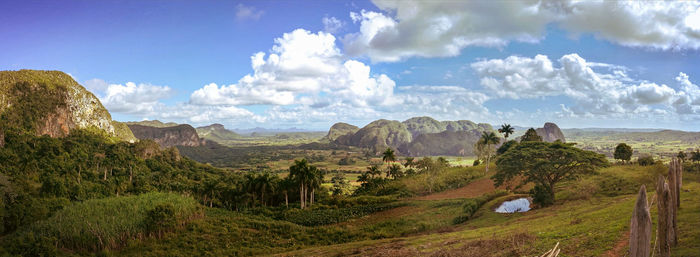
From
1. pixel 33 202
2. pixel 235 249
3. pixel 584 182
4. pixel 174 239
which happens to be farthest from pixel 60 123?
pixel 584 182

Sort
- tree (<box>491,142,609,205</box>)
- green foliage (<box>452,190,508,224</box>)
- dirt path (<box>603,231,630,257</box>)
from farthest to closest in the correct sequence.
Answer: tree (<box>491,142,609,205</box>) → green foliage (<box>452,190,508,224</box>) → dirt path (<box>603,231,630,257</box>)

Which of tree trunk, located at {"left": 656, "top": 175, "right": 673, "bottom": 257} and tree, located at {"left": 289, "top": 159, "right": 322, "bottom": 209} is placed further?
tree, located at {"left": 289, "top": 159, "right": 322, "bottom": 209}

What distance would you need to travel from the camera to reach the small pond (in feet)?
135

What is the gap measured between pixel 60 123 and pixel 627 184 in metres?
226

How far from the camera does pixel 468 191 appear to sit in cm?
6331

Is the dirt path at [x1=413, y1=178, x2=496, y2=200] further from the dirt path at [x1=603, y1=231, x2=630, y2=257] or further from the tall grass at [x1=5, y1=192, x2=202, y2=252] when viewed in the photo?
the tall grass at [x1=5, y1=192, x2=202, y2=252]

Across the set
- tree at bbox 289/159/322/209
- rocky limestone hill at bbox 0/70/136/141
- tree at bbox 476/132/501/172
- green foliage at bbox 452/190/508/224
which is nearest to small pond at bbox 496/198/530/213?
green foliage at bbox 452/190/508/224

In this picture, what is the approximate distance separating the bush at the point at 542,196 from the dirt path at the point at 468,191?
20.1 m

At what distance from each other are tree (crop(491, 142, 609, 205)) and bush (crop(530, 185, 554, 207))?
6.6 inches

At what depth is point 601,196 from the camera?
38812 millimetres

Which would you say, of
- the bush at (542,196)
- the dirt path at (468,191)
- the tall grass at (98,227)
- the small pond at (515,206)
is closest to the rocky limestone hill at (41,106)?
the tall grass at (98,227)

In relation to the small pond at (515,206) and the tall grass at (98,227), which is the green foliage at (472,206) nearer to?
the small pond at (515,206)

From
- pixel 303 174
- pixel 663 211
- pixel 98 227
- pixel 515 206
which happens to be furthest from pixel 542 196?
pixel 98 227

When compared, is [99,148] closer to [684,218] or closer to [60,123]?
[60,123]
